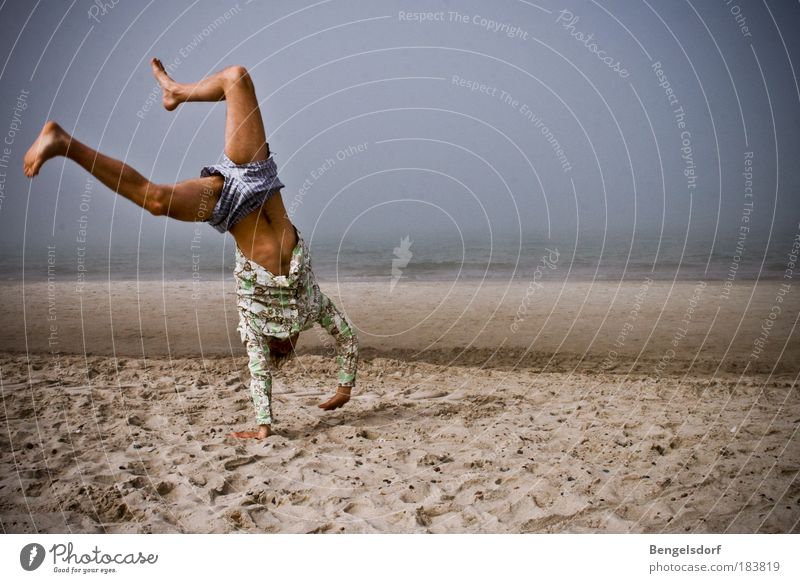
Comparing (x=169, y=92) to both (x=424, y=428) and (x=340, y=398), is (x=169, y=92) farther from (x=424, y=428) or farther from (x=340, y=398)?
(x=424, y=428)

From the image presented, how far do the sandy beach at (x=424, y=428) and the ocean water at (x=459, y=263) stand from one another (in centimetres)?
571

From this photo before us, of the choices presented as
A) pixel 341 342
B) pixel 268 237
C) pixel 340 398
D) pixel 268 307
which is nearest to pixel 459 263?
pixel 340 398

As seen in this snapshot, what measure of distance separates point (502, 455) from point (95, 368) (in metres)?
5.48

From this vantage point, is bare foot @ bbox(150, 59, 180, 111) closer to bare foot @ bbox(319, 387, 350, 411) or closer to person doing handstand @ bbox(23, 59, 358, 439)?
Result: person doing handstand @ bbox(23, 59, 358, 439)

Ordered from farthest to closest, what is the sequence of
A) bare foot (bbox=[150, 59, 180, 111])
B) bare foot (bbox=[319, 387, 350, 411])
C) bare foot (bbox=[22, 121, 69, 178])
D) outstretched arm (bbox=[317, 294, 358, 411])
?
bare foot (bbox=[319, 387, 350, 411]), outstretched arm (bbox=[317, 294, 358, 411]), bare foot (bbox=[150, 59, 180, 111]), bare foot (bbox=[22, 121, 69, 178])

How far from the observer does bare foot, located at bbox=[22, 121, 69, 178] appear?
3.94m

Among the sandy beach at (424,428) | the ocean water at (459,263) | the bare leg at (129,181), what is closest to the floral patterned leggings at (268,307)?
the sandy beach at (424,428)

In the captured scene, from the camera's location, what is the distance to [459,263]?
2362 centimetres

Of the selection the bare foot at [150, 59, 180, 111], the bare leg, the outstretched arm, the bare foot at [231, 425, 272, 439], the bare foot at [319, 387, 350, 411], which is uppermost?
the bare foot at [150, 59, 180, 111]

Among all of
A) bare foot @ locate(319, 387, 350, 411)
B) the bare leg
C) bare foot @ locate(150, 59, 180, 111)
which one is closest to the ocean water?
bare foot @ locate(319, 387, 350, 411)

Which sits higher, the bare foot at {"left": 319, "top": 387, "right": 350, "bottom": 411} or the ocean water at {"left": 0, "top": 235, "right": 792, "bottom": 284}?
the ocean water at {"left": 0, "top": 235, "right": 792, "bottom": 284}

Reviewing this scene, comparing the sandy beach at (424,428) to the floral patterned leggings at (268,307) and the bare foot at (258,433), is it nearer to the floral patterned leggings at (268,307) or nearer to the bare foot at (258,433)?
the bare foot at (258,433)

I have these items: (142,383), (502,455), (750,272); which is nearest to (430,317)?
(142,383)
